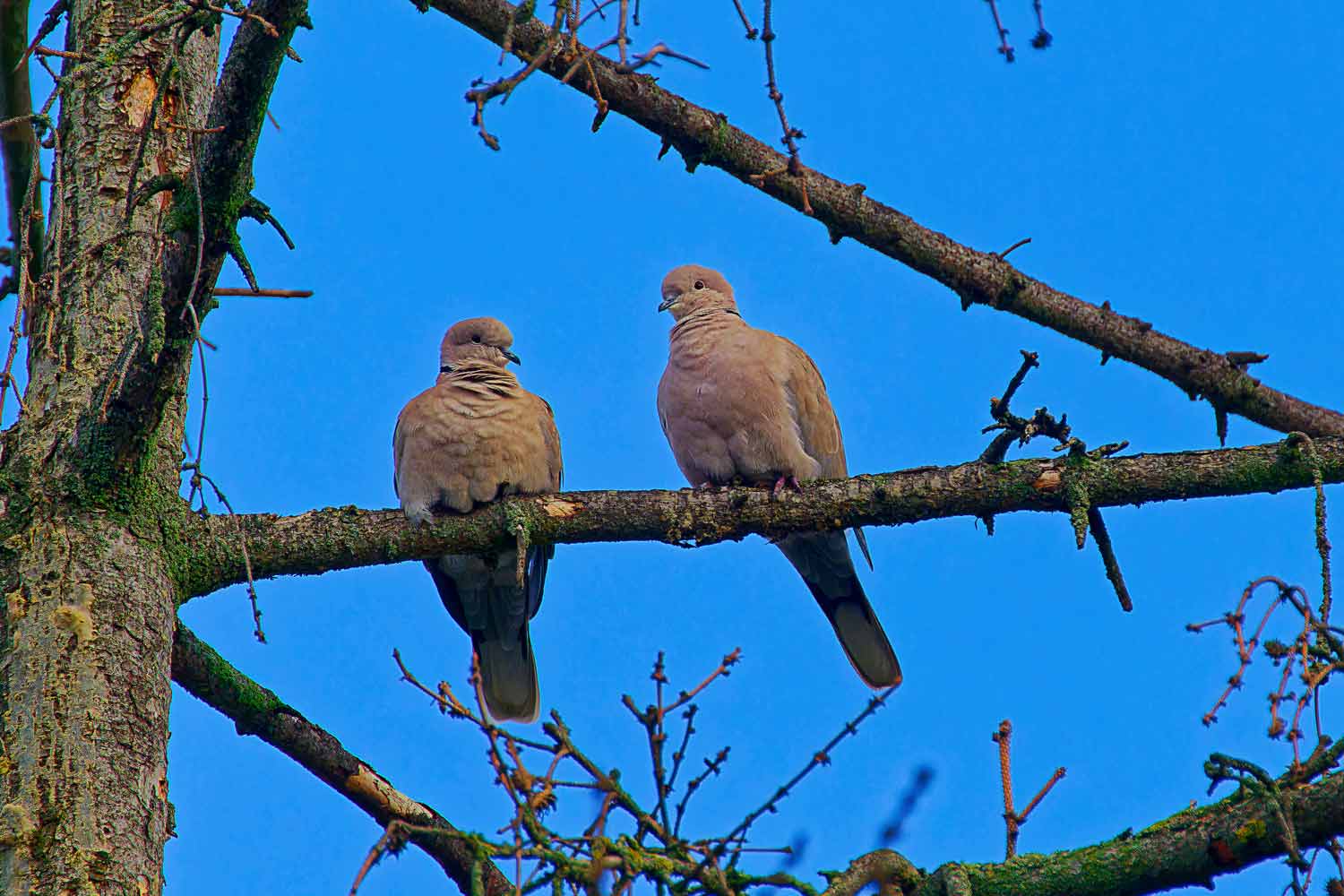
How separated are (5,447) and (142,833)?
1187mm

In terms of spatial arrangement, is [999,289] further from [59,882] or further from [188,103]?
[59,882]

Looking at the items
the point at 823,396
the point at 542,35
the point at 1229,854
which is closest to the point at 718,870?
the point at 1229,854

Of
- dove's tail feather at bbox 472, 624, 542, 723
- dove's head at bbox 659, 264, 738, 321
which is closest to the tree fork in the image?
dove's tail feather at bbox 472, 624, 542, 723

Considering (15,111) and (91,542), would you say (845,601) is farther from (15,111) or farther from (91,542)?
(15,111)

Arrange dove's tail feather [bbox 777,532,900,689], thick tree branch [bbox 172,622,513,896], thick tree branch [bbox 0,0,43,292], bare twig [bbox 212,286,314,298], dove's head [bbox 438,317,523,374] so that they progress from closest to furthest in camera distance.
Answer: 1. bare twig [bbox 212,286,314,298]
2. thick tree branch [bbox 172,622,513,896]
3. thick tree branch [bbox 0,0,43,292]
4. dove's tail feather [bbox 777,532,900,689]
5. dove's head [bbox 438,317,523,374]

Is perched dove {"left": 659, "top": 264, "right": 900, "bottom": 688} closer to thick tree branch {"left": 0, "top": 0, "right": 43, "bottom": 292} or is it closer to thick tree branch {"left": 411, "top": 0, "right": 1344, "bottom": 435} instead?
thick tree branch {"left": 411, "top": 0, "right": 1344, "bottom": 435}

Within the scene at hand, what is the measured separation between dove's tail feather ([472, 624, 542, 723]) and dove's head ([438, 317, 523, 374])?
1.16 m

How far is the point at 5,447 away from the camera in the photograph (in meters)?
3.80

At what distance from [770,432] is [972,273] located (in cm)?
101

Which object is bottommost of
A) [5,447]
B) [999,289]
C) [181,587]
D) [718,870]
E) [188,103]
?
[718,870]

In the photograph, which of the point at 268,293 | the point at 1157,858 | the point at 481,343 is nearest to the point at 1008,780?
the point at 1157,858

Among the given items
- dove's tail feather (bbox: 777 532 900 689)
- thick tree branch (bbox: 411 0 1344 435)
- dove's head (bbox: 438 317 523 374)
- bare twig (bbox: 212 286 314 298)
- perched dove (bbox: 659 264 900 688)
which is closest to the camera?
bare twig (bbox: 212 286 314 298)

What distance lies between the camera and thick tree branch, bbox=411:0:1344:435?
16.6 feet

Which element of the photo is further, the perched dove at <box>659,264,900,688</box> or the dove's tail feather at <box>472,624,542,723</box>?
the dove's tail feather at <box>472,624,542,723</box>
